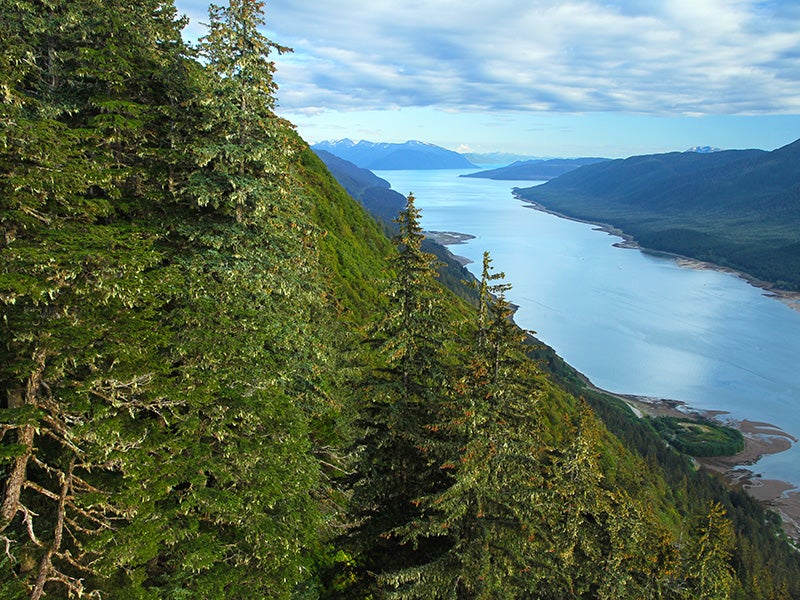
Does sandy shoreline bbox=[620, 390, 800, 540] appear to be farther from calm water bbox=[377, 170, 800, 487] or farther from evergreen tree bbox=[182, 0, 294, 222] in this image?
evergreen tree bbox=[182, 0, 294, 222]

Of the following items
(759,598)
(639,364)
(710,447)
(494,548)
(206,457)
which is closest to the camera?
(206,457)

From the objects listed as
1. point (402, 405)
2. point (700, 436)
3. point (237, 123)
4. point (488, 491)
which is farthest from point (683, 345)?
point (237, 123)

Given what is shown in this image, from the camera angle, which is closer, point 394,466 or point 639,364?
point 394,466

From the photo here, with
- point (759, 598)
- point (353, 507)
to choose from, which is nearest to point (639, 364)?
point (759, 598)

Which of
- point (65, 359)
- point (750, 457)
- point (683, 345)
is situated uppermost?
point (65, 359)

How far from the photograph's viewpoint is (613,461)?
64.3 meters

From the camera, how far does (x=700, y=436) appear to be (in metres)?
104

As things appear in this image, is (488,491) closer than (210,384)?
No

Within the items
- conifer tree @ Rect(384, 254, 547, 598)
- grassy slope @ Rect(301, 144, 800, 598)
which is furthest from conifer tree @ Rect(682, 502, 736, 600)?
grassy slope @ Rect(301, 144, 800, 598)

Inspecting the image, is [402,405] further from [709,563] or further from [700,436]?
[700,436]

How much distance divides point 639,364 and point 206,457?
133 metres

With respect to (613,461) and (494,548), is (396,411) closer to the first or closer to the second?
(494,548)

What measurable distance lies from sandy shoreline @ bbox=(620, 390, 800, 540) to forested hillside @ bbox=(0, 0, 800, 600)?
309 feet

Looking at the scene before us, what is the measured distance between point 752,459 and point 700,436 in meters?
9.61
